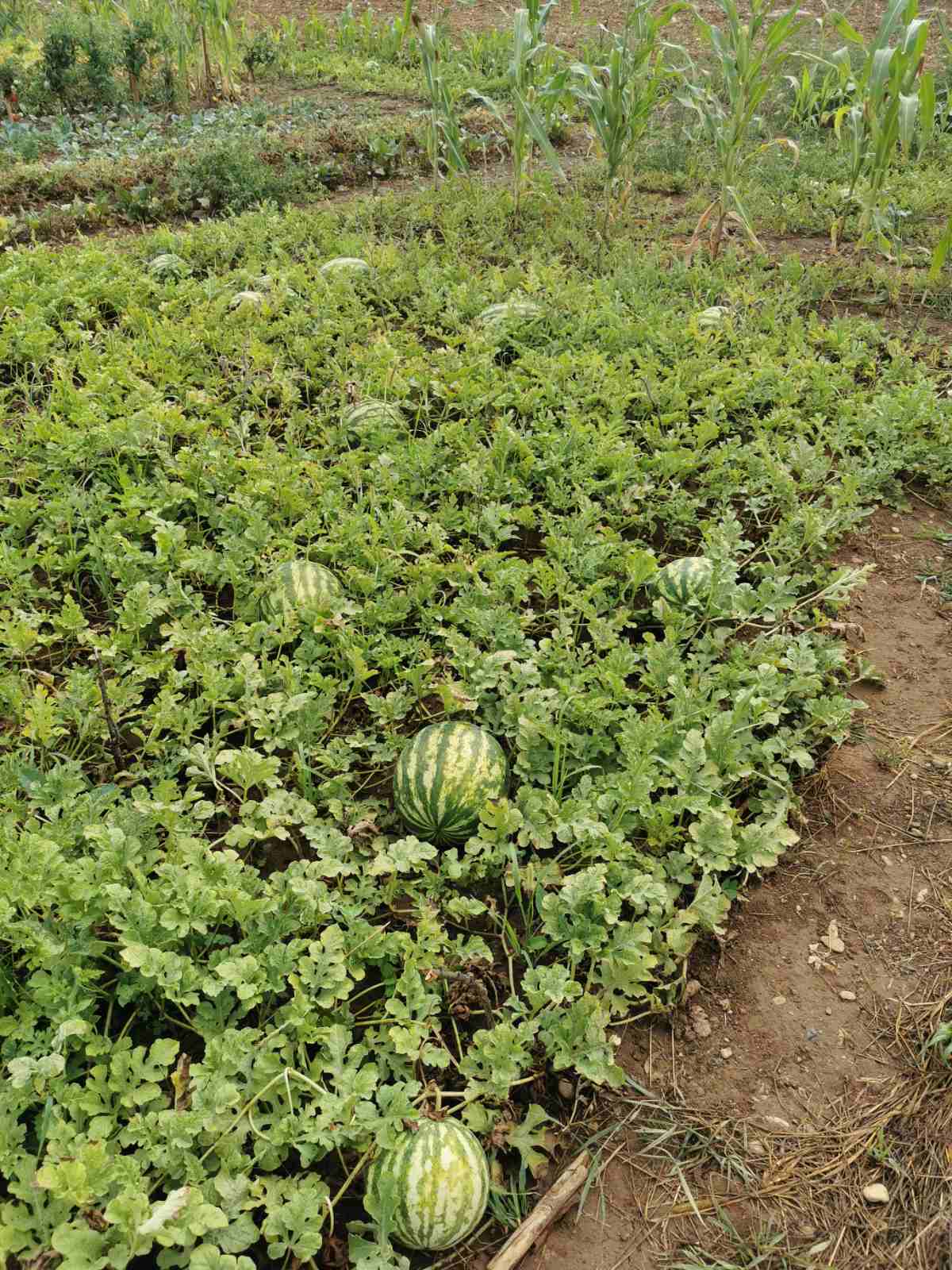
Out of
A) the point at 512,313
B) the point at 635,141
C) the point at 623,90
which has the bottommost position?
Result: the point at 512,313

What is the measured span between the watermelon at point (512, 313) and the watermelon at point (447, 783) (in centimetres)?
325

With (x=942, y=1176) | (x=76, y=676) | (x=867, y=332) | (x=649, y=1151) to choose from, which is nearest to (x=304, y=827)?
(x=76, y=676)

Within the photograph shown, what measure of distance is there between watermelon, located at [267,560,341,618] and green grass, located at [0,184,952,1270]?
0.09 m

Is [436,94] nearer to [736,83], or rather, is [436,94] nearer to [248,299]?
[736,83]

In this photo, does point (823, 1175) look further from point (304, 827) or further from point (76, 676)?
point (76, 676)

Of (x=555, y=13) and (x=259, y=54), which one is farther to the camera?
(x=555, y=13)

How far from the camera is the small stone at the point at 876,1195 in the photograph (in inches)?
83.9

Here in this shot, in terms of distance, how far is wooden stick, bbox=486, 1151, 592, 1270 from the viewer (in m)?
1.98

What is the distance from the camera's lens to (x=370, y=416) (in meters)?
4.45

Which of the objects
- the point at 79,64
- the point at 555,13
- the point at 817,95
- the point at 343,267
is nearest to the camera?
the point at 343,267

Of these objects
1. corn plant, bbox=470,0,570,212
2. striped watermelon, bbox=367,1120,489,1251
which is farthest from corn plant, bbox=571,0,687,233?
striped watermelon, bbox=367,1120,489,1251

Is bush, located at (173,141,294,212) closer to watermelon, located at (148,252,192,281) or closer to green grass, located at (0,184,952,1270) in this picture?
watermelon, located at (148,252,192,281)

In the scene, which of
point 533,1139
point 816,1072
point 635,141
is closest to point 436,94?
point 635,141

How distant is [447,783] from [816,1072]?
1202mm
